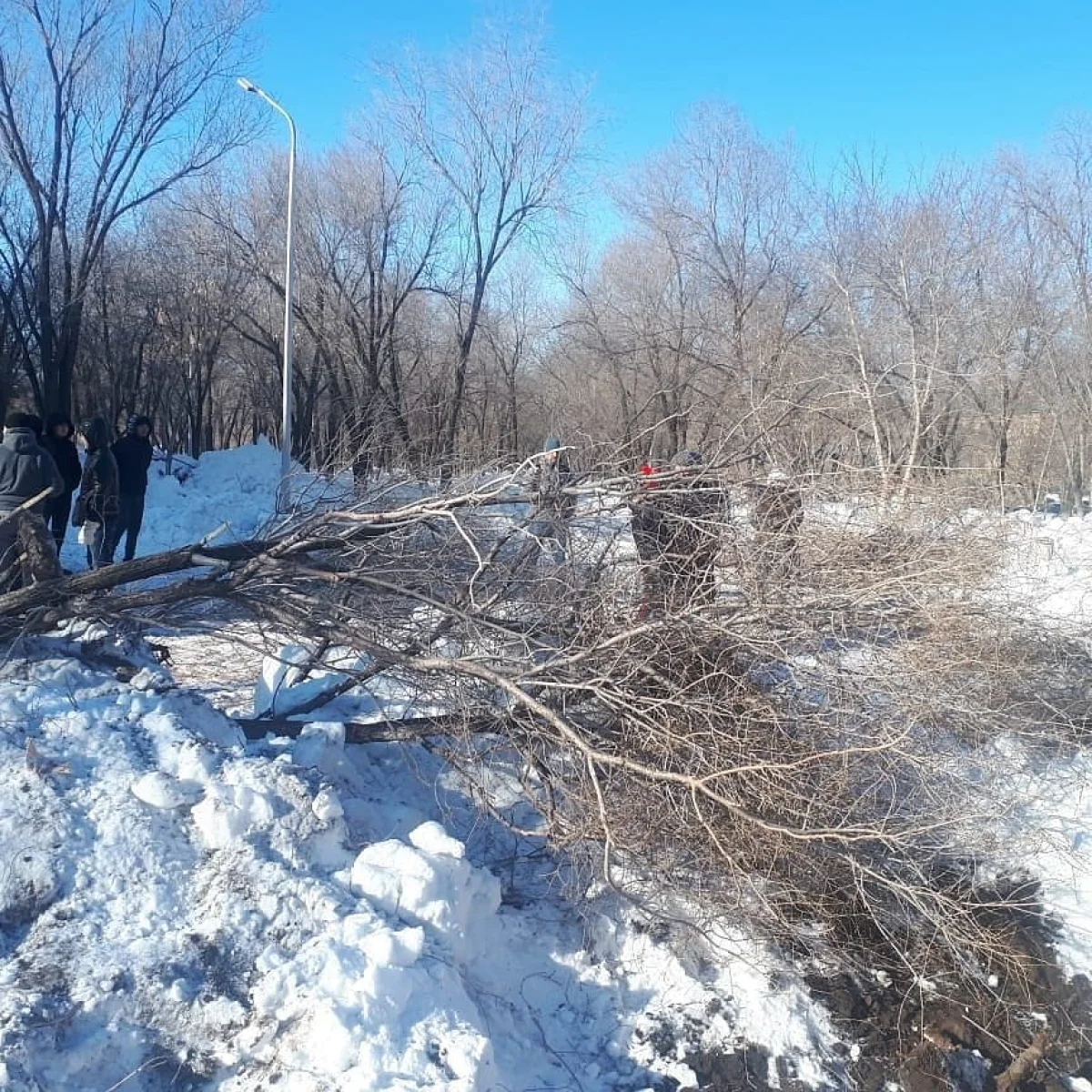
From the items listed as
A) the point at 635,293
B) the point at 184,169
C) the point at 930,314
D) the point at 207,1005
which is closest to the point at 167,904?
the point at 207,1005

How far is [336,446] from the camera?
18.8 feet

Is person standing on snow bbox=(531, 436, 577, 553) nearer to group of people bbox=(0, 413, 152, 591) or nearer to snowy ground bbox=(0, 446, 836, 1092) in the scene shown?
snowy ground bbox=(0, 446, 836, 1092)

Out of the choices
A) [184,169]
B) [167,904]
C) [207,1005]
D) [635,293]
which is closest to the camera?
[207,1005]

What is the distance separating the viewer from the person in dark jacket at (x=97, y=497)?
343 inches

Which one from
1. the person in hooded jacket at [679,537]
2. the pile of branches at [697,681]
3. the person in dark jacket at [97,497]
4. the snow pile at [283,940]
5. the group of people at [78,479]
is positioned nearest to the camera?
the snow pile at [283,940]

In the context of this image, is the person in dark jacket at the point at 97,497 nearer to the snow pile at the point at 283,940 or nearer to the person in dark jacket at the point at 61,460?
the person in dark jacket at the point at 61,460

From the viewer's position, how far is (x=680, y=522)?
16.2 feet

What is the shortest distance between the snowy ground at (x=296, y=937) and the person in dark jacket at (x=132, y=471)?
535 centimetres

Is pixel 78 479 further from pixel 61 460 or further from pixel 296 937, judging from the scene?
pixel 296 937

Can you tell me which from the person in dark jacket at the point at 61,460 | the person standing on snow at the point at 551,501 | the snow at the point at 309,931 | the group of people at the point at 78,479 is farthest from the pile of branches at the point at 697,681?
the person in dark jacket at the point at 61,460

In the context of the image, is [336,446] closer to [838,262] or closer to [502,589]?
[502,589]

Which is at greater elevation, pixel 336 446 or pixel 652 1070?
pixel 336 446

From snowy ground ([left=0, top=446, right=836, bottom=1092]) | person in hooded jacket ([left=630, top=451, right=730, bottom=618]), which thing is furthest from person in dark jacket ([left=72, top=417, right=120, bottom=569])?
person in hooded jacket ([left=630, top=451, right=730, bottom=618])

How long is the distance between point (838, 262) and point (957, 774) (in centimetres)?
1398
